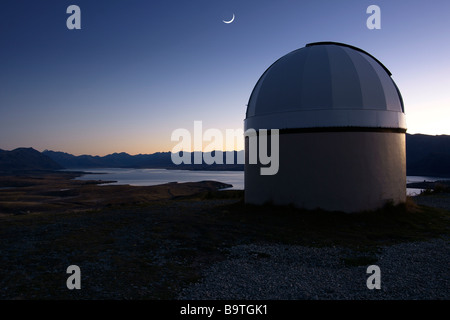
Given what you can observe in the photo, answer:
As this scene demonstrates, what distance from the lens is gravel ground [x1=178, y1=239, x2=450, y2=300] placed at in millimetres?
5094

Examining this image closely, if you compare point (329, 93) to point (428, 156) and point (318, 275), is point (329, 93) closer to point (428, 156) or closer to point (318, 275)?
point (318, 275)

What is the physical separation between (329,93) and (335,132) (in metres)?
1.59

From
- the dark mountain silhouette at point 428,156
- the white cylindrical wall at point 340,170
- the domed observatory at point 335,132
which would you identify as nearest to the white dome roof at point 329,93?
the domed observatory at point 335,132

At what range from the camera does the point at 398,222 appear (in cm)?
1105

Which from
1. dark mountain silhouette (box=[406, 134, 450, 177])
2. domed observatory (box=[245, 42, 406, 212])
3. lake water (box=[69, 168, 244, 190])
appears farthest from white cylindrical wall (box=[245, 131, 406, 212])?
dark mountain silhouette (box=[406, 134, 450, 177])

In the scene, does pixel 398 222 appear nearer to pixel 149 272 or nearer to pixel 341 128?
pixel 341 128

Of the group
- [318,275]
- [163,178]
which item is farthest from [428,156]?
[318,275]

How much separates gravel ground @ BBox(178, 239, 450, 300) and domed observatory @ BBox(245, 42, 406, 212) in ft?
12.1

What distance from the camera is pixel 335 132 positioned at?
11461mm

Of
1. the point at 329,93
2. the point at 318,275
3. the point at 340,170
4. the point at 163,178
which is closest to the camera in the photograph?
the point at 318,275

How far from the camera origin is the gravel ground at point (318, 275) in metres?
5.09

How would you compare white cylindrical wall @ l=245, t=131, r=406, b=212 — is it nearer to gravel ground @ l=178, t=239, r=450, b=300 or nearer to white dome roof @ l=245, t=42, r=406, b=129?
white dome roof @ l=245, t=42, r=406, b=129
